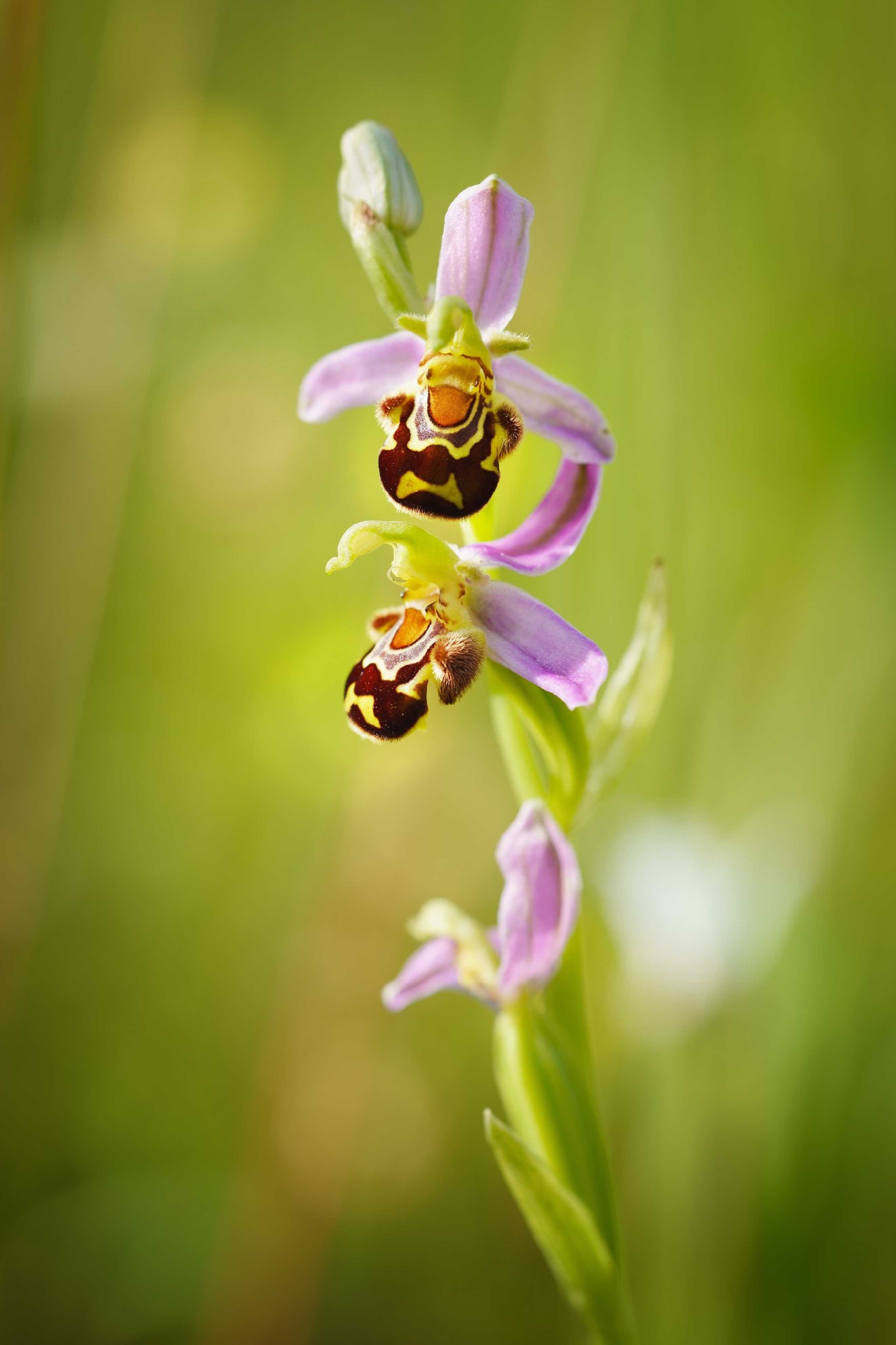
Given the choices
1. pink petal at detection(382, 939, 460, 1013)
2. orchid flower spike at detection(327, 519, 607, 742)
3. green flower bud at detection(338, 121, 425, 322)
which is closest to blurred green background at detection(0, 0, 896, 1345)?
pink petal at detection(382, 939, 460, 1013)

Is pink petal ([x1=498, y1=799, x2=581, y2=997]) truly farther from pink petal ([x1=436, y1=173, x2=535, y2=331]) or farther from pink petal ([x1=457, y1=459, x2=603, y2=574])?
pink petal ([x1=436, y1=173, x2=535, y2=331])

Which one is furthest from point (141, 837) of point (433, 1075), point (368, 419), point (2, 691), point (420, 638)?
point (420, 638)

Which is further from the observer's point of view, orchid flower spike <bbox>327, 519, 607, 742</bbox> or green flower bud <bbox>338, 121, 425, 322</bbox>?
green flower bud <bbox>338, 121, 425, 322</bbox>

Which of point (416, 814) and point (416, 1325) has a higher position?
point (416, 814)

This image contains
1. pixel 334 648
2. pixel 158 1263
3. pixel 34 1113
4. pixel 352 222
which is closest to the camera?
pixel 352 222

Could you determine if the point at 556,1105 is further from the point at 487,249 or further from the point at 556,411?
the point at 487,249

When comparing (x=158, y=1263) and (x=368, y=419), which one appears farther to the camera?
(x=368, y=419)

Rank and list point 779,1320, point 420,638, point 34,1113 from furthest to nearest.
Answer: point 34,1113
point 779,1320
point 420,638

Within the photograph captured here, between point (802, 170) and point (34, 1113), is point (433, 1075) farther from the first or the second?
point (802, 170)
